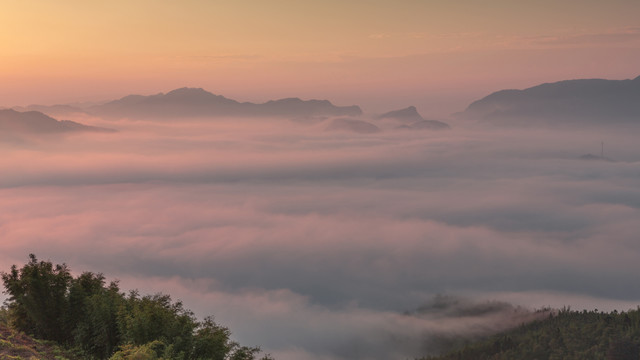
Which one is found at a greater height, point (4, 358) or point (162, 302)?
point (162, 302)

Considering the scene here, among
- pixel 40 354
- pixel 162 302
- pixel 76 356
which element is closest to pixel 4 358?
pixel 40 354

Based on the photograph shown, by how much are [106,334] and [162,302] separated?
22.0 ft

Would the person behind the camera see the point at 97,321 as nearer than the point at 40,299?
Yes

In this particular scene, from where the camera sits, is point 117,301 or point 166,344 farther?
point 117,301

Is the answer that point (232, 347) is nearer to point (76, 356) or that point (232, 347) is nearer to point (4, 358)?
point (76, 356)

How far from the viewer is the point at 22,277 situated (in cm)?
5728

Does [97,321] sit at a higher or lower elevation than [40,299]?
lower

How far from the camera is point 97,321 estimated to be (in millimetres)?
54219

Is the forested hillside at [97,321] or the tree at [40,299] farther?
the tree at [40,299]

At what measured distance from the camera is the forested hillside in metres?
49.8

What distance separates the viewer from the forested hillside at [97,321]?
49.8 metres

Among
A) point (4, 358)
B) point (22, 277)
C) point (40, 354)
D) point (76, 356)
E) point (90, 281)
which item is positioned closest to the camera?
point (4, 358)

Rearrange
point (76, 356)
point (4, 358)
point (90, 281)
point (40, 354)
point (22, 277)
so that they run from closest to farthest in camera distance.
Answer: point (4, 358), point (40, 354), point (76, 356), point (22, 277), point (90, 281)

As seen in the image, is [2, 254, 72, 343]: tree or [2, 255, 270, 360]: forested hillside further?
[2, 254, 72, 343]: tree
